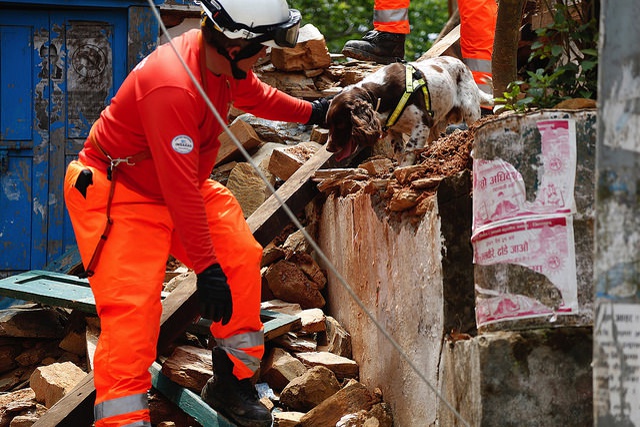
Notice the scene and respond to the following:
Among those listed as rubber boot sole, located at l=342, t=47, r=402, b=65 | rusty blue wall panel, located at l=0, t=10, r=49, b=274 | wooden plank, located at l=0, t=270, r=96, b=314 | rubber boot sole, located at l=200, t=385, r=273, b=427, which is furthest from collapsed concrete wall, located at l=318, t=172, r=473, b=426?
rusty blue wall panel, located at l=0, t=10, r=49, b=274

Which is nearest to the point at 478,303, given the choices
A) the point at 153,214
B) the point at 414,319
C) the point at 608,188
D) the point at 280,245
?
the point at 414,319

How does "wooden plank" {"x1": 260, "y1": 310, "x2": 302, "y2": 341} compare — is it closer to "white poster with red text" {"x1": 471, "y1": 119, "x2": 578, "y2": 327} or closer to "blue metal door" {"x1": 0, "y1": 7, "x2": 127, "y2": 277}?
"white poster with red text" {"x1": 471, "y1": 119, "x2": 578, "y2": 327}

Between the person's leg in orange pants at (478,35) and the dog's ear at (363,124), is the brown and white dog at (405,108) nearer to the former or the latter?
the dog's ear at (363,124)

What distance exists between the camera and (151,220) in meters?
4.26

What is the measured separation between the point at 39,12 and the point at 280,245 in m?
3.26

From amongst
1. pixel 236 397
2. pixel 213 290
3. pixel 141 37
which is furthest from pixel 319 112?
pixel 141 37

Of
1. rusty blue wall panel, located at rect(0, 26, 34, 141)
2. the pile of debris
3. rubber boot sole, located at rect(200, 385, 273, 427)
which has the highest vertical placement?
rusty blue wall panel, located at rect(0, 26, 34, 141)

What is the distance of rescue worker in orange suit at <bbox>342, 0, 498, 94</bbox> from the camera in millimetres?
7801

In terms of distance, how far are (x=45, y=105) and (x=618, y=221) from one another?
259 inches

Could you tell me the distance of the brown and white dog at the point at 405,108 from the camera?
18.4ft

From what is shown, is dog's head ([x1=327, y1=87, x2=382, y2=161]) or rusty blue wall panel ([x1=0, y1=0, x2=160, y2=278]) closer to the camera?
dog's head ([x1=327, y1=87, x2=382, y2=161])

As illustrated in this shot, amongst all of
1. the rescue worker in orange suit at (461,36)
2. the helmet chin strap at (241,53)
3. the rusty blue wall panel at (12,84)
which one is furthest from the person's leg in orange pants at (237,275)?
the rusty blue wall panel at (12,84)

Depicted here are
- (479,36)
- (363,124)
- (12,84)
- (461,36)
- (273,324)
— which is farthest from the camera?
(12,84)

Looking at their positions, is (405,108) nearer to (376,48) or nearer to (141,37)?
(376,48)
